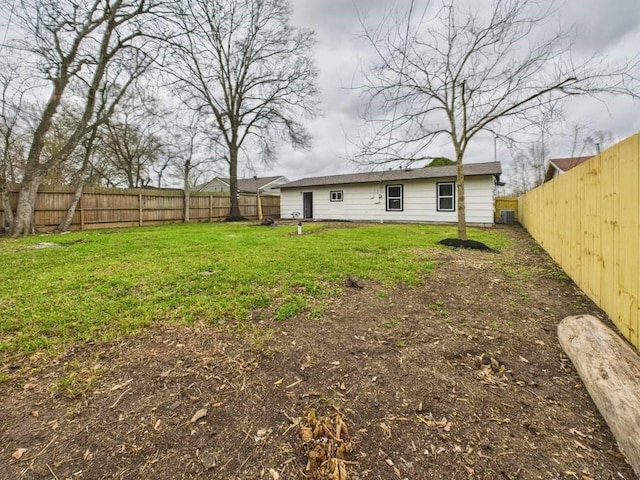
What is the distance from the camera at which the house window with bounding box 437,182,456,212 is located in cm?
1314

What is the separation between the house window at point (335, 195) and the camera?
16.1 meters

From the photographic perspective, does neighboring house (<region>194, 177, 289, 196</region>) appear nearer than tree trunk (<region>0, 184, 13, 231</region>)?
No

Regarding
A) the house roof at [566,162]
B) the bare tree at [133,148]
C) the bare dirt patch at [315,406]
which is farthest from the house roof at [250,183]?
the bare dirt patch at [315,406]

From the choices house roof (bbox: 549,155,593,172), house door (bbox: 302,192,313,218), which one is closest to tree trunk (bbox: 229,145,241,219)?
house door (bbox: 302,192,313,218)

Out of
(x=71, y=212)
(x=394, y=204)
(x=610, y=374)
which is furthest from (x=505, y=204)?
(x=71, y=212)

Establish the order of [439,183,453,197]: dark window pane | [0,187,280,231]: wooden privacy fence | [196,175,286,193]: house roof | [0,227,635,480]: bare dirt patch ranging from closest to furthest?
[0,227,635,480]: bare dirt patch < [0,187,280,231]: wooden privacy fence < [439,183,453,197]: dark window pane < [196,175,286,193]: house roof

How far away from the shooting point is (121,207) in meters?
12.4

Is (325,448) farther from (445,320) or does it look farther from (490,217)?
(490,217)

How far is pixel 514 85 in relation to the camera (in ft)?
18.1

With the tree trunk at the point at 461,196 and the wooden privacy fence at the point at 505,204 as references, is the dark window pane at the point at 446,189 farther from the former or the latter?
the tree trunk at the point at 461,196

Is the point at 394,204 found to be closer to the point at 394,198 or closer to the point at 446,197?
the point at 394,198

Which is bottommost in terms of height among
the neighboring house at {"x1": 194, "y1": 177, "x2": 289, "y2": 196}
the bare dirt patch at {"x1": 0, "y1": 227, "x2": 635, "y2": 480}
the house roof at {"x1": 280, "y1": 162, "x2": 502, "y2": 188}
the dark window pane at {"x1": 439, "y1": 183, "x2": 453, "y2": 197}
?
the bare dirt patch at {"x1": 0, "y1": 227, "x2": 635, "y2": 480}

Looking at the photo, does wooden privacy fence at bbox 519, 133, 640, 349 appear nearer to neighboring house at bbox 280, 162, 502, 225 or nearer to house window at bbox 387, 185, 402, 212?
neighboring house at bbox 280, 162, 502, 225

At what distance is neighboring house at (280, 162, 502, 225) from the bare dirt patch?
1069cm
